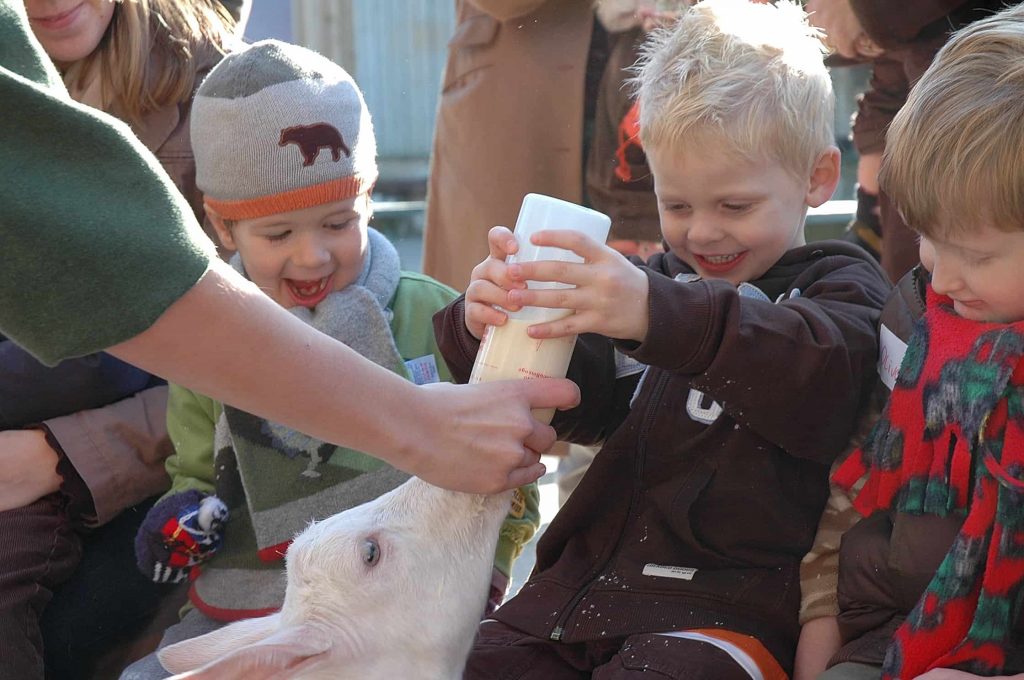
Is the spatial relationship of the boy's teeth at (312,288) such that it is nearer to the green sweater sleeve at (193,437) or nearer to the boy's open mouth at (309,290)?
the boy's open mouth at (309,290)

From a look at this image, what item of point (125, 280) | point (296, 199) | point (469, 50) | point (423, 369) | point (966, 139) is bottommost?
point (423, 369)

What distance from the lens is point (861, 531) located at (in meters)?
2.17

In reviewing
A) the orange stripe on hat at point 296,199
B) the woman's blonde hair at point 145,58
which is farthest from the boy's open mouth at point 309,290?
the woman's blonde hair at point 145,58

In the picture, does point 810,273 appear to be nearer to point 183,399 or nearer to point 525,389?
point 525,389

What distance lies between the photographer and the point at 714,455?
2.33m

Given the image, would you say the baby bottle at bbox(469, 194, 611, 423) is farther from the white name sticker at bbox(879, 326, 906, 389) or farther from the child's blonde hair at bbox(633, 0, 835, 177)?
the white name sticker at bbox(879, 326, 906, 389)

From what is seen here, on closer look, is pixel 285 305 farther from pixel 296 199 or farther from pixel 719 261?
pixel 719 261

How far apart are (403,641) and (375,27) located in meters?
12.4

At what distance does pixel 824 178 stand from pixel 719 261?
0.30m

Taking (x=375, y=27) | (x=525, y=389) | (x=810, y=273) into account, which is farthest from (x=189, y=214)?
(x=375, y=27)

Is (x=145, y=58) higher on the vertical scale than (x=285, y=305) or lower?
higher

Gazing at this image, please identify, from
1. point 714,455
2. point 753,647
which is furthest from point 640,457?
point 753,647

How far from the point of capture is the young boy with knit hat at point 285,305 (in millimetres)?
2789

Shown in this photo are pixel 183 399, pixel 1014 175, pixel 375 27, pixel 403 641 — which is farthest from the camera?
pixel 375 27
